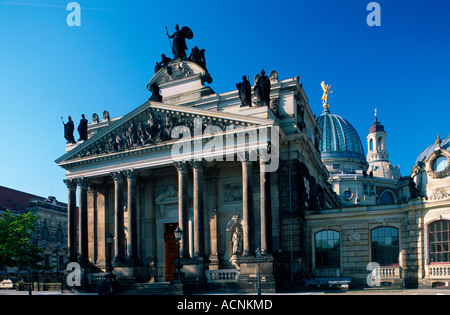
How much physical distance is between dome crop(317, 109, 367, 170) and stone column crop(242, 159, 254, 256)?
188ft

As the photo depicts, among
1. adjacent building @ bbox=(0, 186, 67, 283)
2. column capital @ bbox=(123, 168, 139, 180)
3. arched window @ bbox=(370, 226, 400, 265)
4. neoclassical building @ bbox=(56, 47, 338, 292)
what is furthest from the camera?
adjacent building @ bbox=(0, 186, 67, 283)

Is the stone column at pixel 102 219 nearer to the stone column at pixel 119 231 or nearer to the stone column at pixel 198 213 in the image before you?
the stone column at pixel 119 231

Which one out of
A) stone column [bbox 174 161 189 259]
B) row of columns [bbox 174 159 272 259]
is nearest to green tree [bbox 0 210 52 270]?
stone column [bbox 174 161 189 259]

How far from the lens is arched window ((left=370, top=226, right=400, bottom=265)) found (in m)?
37.7

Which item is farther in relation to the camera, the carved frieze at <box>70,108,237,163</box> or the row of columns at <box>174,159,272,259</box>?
the carved frieze at <box>70,108,237,163</box>

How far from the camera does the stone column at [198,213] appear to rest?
36.6m

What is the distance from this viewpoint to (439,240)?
35344 mm

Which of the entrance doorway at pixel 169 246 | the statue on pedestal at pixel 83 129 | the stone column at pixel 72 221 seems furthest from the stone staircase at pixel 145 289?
the statue on pedestal at pixel 83 129

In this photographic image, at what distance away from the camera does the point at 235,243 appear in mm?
38938

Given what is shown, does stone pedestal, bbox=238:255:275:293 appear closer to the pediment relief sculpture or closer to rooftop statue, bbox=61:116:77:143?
the pediment relief sculpture

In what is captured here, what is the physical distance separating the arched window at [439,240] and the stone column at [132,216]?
2247cm
